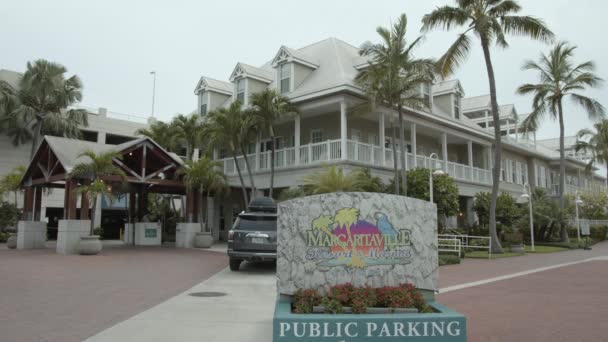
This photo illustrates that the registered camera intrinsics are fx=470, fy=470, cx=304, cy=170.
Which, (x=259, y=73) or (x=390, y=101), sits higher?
(x=259, y=73)

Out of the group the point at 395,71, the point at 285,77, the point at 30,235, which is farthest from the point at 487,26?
the point at 30,235

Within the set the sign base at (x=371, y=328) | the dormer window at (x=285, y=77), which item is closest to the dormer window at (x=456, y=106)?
the dormer window at (x=285, y=77)

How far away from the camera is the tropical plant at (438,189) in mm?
21344

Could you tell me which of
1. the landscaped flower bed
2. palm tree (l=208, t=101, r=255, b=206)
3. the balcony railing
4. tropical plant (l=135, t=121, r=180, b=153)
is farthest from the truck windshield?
tropical plant (l=135, t=121, r=180, b=153)

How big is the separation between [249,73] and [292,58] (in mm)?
3414

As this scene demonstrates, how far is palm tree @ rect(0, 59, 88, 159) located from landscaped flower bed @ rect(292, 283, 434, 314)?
2969 cm

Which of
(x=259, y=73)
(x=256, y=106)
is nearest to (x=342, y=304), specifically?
(x=256, y=106)

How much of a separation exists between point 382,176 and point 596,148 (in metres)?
29.9

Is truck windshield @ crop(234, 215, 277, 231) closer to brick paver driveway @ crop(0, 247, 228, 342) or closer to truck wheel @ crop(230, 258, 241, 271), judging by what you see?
truck wheel @ crop(230, 258, 241, 271)

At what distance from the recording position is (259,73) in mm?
28188

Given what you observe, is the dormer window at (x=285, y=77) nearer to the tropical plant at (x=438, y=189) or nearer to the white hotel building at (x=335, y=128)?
the white hotel building at (x=335, y=128)

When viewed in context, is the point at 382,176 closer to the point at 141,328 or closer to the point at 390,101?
the point at 390,101

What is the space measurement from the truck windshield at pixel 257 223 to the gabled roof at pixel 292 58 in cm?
1337

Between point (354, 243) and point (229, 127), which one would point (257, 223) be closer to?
point (354, 243)
